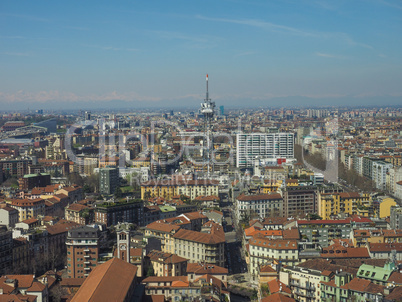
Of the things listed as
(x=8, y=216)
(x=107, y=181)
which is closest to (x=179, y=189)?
(x=107, y=181)

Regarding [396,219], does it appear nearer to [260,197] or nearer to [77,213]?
[260,197]

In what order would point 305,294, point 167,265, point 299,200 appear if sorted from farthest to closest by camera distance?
point 299,200
point 167,265
point 305,294

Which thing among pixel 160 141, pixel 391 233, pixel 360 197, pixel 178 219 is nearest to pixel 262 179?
pixel 360 197

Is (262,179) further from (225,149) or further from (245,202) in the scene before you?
(225,149)

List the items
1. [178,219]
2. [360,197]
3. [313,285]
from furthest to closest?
[360,197], [178,219], [313,285]

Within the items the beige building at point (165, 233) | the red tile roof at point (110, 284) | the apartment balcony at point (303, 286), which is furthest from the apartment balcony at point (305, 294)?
the beige building at point (165, 233)

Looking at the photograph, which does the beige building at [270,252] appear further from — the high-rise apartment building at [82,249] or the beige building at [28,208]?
the beige building at [28,208]
